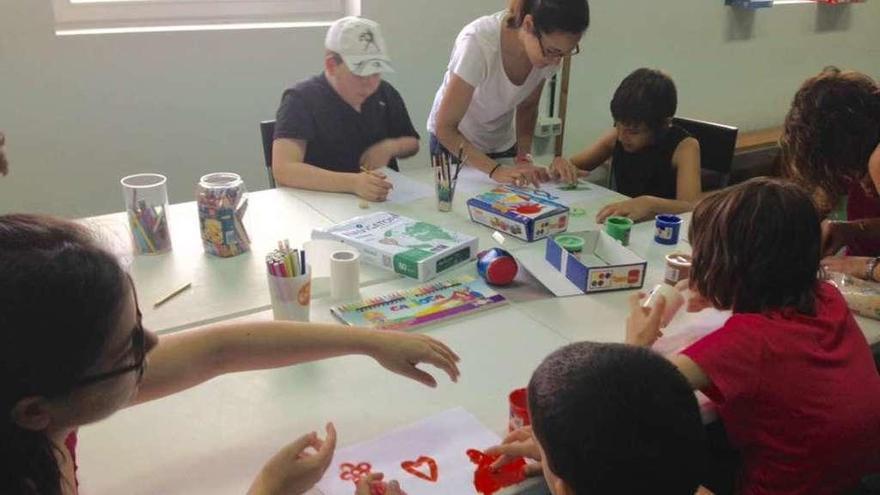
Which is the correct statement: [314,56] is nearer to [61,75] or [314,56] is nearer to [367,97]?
[367,97]

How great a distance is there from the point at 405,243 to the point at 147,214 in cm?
60

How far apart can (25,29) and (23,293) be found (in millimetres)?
2231

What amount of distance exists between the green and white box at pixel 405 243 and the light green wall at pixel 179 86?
1.32m

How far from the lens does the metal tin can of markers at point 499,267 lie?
1.55m

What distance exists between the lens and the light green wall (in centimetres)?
252

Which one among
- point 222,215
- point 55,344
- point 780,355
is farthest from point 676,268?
point 55,344

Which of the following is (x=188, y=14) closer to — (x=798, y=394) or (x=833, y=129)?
(x=833, y=129)

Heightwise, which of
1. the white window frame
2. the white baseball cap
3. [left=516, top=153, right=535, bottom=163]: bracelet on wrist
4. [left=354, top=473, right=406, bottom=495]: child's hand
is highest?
the white window frame

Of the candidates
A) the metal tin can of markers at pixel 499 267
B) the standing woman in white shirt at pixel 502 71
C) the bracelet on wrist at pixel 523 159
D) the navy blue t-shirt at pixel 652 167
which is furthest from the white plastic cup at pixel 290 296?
the navy blue t-shirt at pixel 652 167

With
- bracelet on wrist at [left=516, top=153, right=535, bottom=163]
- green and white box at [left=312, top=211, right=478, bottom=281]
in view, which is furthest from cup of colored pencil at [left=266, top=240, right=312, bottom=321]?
bracelet on wrist at [left=516, top=153, right=535, bottom=163]

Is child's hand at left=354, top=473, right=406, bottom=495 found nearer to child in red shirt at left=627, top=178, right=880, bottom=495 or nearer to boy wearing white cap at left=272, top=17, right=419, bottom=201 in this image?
child in red shirt at left=627, top=178, right=880, bottom=495

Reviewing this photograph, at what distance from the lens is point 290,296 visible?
4.31ft

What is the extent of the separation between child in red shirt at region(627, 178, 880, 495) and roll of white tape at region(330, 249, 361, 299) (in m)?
0.66

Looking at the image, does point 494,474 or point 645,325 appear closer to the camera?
point 494,474
